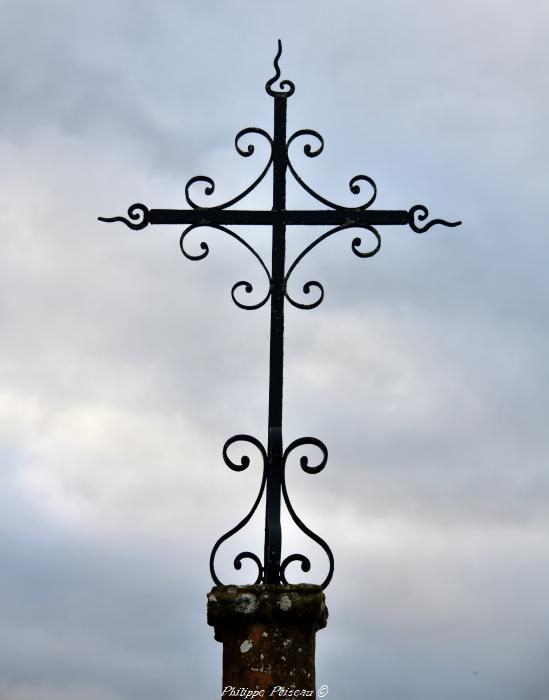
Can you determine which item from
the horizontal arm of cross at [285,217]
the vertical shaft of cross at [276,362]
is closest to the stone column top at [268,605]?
the vertical shaft of cross at [276,362]

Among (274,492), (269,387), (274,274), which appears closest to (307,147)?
(274,274)

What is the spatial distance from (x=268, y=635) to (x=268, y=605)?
13 cm

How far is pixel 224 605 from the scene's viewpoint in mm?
5184

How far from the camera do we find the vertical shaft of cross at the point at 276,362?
542 cm

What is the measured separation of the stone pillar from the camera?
5098 mm

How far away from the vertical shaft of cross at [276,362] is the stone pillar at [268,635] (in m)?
0.21

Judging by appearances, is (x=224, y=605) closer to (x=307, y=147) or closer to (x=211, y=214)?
(x=211, y=214)

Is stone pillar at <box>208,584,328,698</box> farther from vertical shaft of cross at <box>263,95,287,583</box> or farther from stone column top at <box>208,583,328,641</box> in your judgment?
vertical shaft of cross at <box>263,95,287,583</box>

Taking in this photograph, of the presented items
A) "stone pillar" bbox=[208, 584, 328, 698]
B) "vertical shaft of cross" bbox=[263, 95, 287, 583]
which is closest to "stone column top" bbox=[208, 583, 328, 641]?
"stone pillar" bbox=[208, 584, 328, 698]

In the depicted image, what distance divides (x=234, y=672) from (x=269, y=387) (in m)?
1.34

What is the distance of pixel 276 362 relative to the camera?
5824mm

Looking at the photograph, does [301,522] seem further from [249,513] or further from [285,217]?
[285,217]

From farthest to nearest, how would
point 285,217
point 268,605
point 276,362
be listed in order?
point 285,217 < point 276,362 < point 268,605

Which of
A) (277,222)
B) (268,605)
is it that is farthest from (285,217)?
(268,605)
